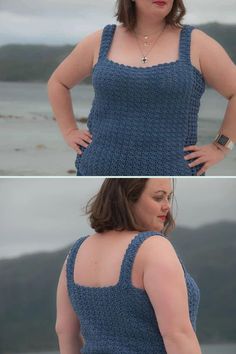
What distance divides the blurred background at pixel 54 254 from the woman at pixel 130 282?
4.11ft

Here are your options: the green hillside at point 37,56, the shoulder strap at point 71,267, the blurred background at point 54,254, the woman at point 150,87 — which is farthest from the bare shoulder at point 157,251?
the green hillside at point 37,56

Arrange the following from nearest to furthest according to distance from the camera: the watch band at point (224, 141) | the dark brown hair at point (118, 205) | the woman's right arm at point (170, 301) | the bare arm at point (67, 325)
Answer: the woman's right arm at point (170, 301) < the dark brown hair at point (118, 205) < the bare arm at point (67, 325) < the watch band at point (224, 141)

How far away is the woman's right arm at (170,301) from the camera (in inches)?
66.3

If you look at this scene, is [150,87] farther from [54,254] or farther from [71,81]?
[54,254]

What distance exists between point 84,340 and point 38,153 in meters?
1.70

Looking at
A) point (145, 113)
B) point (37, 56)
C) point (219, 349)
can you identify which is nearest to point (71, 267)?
point (145, 113)

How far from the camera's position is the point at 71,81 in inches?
93.5

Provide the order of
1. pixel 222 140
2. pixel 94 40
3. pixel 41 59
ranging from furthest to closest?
pixel 41 59
pixel 222 140
pixel 94 40

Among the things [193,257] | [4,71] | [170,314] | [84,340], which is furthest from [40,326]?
[170,314]

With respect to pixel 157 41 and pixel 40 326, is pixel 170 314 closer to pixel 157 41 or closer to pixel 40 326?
pixel 157 41

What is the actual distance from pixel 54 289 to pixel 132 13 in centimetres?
141

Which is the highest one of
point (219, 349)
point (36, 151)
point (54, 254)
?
point (36, 151)

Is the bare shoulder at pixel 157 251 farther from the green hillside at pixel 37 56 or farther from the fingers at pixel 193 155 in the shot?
the green hillside at pixel 37 56

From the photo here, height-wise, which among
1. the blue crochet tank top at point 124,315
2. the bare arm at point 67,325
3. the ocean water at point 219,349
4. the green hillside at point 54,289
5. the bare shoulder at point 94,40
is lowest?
the ocean water at point 219,349
